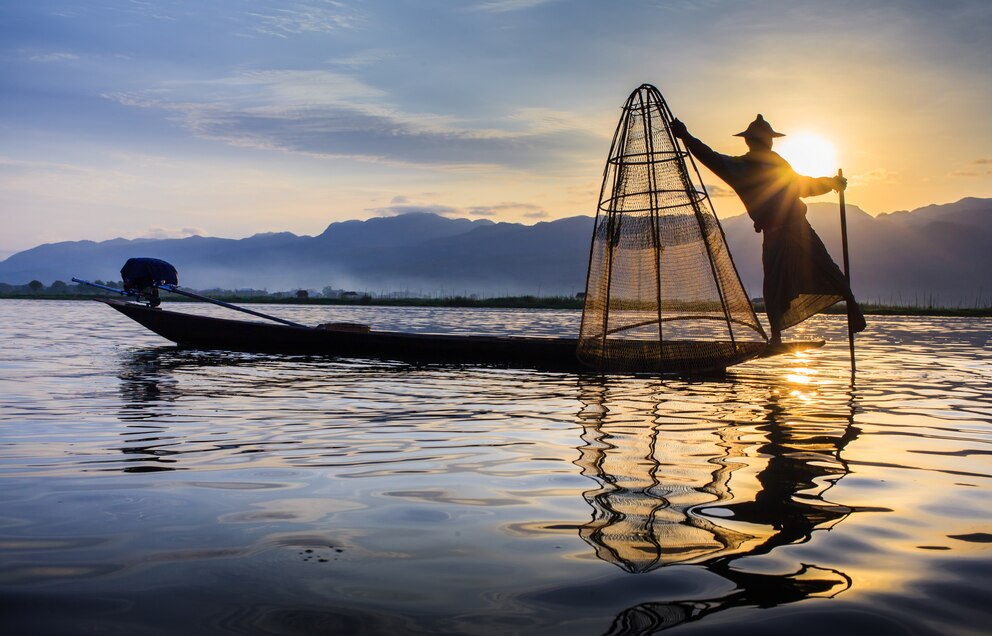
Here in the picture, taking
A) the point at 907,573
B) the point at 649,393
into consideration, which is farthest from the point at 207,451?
the point at 649,393

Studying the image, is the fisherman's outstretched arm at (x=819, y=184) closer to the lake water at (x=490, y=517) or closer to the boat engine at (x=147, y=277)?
the lake water at (x=490, y=517)

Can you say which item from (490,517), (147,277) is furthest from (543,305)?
(490,517)

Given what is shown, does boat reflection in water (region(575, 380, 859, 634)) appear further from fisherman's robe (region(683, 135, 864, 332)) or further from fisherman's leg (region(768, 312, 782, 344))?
fisherman's robe (region(683, 135, 864, 332))

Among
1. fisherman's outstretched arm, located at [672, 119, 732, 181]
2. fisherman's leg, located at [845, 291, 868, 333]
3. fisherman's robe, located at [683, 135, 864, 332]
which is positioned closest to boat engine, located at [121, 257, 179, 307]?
fisherman's outstretched arm, located at [672, 119, 732, 181]

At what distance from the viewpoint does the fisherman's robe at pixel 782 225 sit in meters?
12.4

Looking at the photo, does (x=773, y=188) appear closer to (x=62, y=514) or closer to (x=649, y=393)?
(x=649, y=393)

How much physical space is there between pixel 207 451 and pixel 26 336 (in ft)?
66.3

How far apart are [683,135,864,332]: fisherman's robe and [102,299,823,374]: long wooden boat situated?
0.84 m

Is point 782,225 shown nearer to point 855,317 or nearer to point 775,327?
point 775,327

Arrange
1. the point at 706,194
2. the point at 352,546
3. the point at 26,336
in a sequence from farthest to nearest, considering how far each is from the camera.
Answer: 1. the point at 26,336
2. the point at 706,194
3. the point at 352,546

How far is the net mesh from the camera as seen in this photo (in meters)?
12.5

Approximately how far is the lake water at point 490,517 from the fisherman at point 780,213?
294 cm

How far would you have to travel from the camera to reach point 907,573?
370cm

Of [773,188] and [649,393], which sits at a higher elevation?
[773,188]
